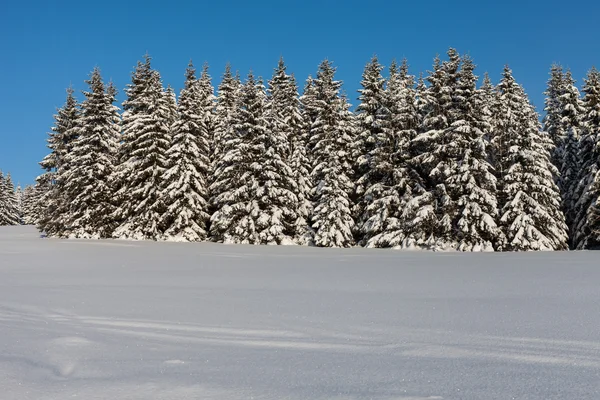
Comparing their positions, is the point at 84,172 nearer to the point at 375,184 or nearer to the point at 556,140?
the point at 375,184

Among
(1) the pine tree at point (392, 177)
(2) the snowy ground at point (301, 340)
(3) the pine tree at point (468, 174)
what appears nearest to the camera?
(2) the snowy ground at point (301, 340)

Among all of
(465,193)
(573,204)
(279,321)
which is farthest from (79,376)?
(573,204)

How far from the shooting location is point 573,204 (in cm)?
→ 3631

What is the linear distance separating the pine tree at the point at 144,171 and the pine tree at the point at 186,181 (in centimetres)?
97

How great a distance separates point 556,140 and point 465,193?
1903 cm

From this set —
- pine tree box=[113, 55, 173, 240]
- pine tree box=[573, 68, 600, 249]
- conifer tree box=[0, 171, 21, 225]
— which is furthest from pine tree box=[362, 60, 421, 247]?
conifer tree box=[0, 171, 21, 225]

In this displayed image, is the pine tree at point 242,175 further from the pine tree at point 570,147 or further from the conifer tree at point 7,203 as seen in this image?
the conifer tree at point 7,203

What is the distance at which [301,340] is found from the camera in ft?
A: 18.3

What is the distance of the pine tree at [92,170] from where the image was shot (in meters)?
37.8

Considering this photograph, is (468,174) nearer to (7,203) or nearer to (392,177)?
(392,177)

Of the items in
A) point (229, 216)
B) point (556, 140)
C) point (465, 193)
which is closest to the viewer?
point (465, 193)

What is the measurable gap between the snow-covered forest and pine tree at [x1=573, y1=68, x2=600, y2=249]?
0.11 meters

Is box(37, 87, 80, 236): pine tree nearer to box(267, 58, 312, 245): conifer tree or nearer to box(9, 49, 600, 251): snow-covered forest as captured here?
box(9, 49, 600, 251): snow-covered forest

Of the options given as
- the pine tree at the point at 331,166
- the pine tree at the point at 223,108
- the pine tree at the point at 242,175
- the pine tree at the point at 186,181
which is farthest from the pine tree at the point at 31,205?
the pine tree at the point at 331,166
